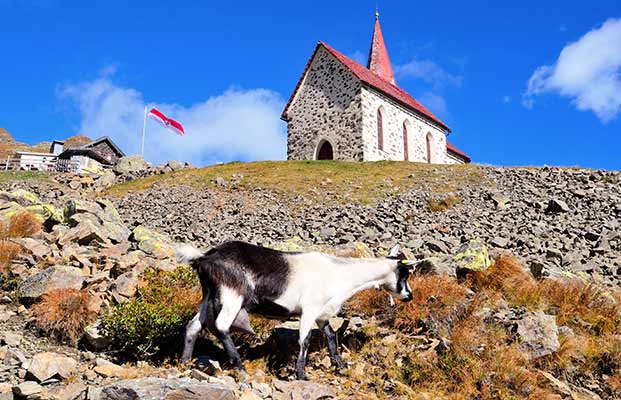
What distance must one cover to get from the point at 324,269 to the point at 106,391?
2.87 meters

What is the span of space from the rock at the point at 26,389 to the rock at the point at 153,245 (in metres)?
5.40

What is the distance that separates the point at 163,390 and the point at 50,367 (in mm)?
1695

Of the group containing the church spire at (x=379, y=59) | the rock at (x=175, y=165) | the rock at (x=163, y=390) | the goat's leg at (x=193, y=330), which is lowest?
the rock at (x=163, y=390)

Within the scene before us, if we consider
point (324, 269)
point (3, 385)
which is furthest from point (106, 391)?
point (324, 269)

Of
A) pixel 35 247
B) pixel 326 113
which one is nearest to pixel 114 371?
pixel 35 247

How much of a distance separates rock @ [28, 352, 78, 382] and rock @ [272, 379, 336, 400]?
242 cm

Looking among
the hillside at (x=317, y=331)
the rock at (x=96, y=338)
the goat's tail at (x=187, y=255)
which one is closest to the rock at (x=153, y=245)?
the hillside at (x=317, y=331)

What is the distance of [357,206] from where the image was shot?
826 inches

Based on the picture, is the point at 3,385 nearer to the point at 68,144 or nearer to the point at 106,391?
the point at 106,391

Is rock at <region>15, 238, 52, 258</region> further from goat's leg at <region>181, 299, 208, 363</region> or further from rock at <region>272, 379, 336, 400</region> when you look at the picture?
rock at <region>272, 379, 336, 400</region>

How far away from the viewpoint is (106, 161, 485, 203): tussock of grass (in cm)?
2362

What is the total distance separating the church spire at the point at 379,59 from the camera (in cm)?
4459

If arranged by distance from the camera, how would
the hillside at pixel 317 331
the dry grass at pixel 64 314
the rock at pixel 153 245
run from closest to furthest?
the hillside at pixel 317 331 → the dry grass at pixel 64 314 → the rock at pixel 153 245

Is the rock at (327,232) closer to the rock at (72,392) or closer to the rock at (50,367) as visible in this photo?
the rock at (50,367)
